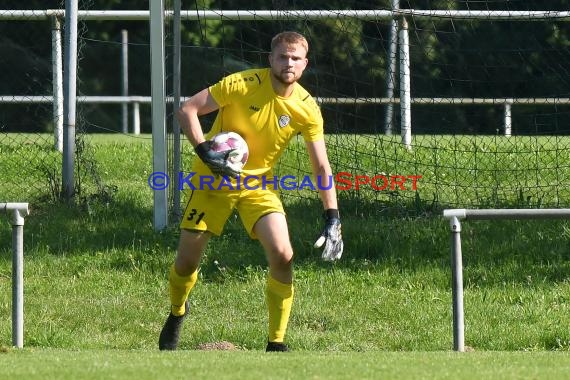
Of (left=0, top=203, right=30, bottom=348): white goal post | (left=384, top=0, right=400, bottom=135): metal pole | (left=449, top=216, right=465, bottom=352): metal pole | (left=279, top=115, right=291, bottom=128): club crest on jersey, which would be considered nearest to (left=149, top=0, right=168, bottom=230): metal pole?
(left=384, top=0, right=400, bottom=135): metal pole

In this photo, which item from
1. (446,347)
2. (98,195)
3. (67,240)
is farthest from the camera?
(98,195)

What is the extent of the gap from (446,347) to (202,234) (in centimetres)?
248

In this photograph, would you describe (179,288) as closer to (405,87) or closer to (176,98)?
(176,98)

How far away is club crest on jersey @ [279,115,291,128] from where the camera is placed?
815 cm

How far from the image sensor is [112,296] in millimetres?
10773

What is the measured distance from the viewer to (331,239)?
309 inches

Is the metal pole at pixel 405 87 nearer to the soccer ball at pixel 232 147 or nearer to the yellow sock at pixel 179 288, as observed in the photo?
the yellow sock at pixel 179 288

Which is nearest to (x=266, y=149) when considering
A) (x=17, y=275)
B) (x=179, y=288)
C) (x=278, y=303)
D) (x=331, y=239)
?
(x=331, y=239)

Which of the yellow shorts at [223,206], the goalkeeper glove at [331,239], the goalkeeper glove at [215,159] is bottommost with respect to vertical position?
the goalkeeper glove at [331,239]

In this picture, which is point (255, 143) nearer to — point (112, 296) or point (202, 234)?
point (202, 234)

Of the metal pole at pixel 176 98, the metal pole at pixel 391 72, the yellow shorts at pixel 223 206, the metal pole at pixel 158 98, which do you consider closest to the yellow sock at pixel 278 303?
the yellow shorts at pixel 223 206

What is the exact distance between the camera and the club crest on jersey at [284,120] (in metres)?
8.15

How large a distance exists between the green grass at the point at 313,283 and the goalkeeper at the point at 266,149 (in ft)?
3.64

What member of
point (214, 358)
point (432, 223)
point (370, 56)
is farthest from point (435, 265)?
point (214, 358)
